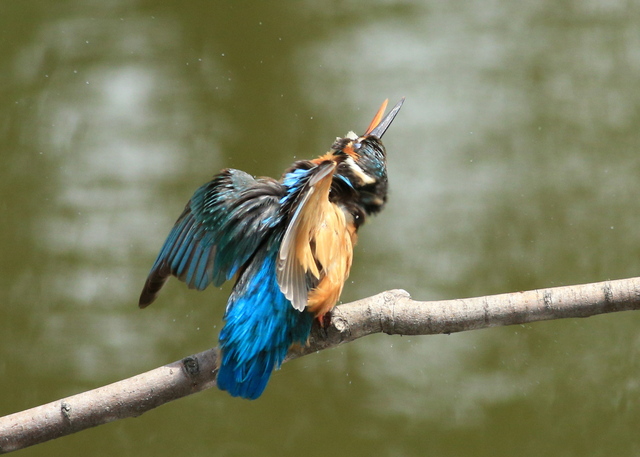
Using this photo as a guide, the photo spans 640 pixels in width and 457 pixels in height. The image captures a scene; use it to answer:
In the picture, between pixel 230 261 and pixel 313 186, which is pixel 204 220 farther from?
pixel 313 186

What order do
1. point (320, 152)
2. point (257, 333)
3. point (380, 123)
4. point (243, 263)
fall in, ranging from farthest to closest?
point (320, 152) < point (380, 123) < point (243, 263) < point (257, 333)

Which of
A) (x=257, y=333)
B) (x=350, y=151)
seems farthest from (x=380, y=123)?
(x=257, y=333)

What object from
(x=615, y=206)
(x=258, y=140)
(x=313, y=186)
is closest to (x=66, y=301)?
(x=258, y=140)

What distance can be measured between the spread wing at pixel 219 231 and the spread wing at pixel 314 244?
65 mm

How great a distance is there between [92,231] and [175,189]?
11.8 inches

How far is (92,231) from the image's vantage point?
2.49m

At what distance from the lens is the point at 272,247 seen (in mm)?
1442

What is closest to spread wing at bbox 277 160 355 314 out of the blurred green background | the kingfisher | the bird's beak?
the kingfisher

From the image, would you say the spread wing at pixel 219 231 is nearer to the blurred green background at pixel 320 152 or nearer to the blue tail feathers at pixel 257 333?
the blue tail feathers at pixel 257 333

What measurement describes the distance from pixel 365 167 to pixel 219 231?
1.05 feet

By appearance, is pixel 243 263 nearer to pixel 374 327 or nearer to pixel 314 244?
pixel 314 244

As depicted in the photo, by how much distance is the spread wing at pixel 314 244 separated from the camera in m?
1.27

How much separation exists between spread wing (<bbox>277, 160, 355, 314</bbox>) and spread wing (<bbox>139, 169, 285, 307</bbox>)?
2.6 inches

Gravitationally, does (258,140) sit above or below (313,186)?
above
